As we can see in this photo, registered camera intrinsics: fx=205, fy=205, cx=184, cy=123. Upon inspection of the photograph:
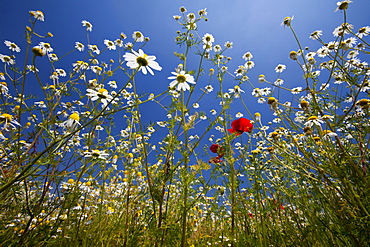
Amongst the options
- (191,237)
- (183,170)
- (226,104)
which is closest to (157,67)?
(183,170)

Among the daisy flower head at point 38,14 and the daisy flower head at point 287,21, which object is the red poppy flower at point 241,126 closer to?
the daisy flower head at point 287,21

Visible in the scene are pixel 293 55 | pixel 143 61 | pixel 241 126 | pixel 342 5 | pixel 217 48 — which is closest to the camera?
pixel 143 61

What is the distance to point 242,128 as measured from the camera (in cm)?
227

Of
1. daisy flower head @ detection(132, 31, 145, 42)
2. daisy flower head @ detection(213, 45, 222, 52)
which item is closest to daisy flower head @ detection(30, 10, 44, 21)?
daisy flower head @ detection(132, 31, 145, 42)

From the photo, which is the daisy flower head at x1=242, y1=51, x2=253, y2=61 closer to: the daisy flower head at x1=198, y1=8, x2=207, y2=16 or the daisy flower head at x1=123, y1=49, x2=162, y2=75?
the daisy flower head at x1=198, y1=8, x2=207, y2=16

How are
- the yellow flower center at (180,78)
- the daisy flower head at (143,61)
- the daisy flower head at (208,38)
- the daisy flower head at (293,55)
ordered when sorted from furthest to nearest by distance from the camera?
the daisy flower head at (208,38), the daisy flower head at (293,55), the yellow flower center at (180,78), the daisy flower head at (143,61)

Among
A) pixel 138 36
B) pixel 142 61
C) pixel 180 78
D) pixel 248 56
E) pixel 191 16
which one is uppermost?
pixel 248 56

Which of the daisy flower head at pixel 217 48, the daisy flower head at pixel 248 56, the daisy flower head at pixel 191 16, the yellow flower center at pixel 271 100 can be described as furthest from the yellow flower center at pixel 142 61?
the daisy flower head at pixel 248 56

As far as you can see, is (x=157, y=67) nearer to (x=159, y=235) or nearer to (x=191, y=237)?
(x=159, y=235)

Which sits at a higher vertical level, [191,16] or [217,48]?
[217,48]

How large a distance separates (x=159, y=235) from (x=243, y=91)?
1968mm

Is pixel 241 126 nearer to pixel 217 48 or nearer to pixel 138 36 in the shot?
pixel 217 48

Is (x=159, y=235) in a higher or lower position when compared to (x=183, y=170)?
lower

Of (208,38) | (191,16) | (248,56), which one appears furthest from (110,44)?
(248,56)
